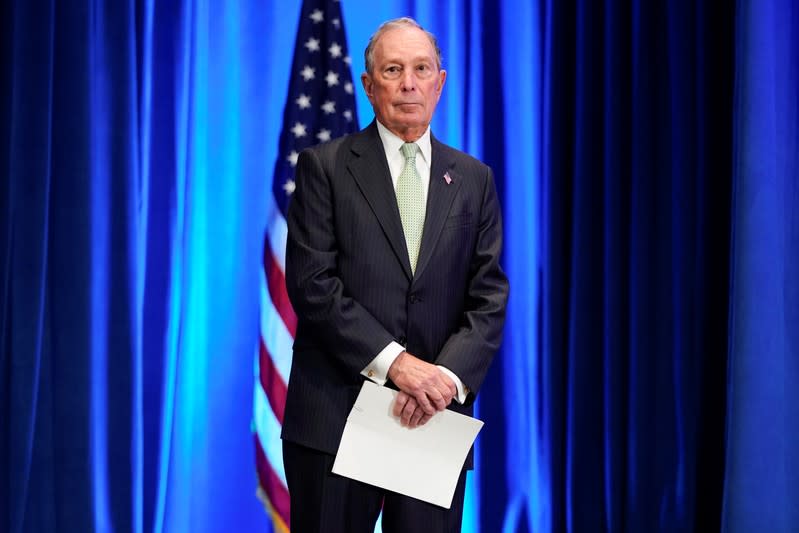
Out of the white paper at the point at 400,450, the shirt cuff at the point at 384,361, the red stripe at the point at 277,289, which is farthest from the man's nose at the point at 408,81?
the red stripe at the point at 277,289

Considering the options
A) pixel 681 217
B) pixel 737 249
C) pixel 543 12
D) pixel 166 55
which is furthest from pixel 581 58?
pixel 166 55

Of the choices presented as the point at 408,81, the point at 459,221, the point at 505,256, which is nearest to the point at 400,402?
the point at 459,221

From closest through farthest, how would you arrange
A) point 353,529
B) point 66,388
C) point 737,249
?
point 353,529 < point 737,249 < point 66,388

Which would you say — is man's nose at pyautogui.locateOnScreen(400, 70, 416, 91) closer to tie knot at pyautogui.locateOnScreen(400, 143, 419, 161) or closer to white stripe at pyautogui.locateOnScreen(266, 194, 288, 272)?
tie knot at pyautogui.locateOnScreen(400, 143, 419, 161)

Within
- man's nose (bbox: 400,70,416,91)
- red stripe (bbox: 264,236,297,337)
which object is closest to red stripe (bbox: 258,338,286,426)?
red stripe (bbox: 264,236,297,337)

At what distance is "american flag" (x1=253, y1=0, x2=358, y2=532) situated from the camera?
3.07 m

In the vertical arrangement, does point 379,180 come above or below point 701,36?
below

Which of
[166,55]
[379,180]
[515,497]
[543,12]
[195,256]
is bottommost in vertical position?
[515,497]

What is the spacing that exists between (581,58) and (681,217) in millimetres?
700

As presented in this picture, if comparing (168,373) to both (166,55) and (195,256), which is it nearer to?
(195,256)

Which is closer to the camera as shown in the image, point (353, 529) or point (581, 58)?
point (353, 529)

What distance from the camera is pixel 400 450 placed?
5.45 feet

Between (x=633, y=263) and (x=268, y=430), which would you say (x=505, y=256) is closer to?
(x=633, y=263)

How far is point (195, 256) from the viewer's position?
309cm
